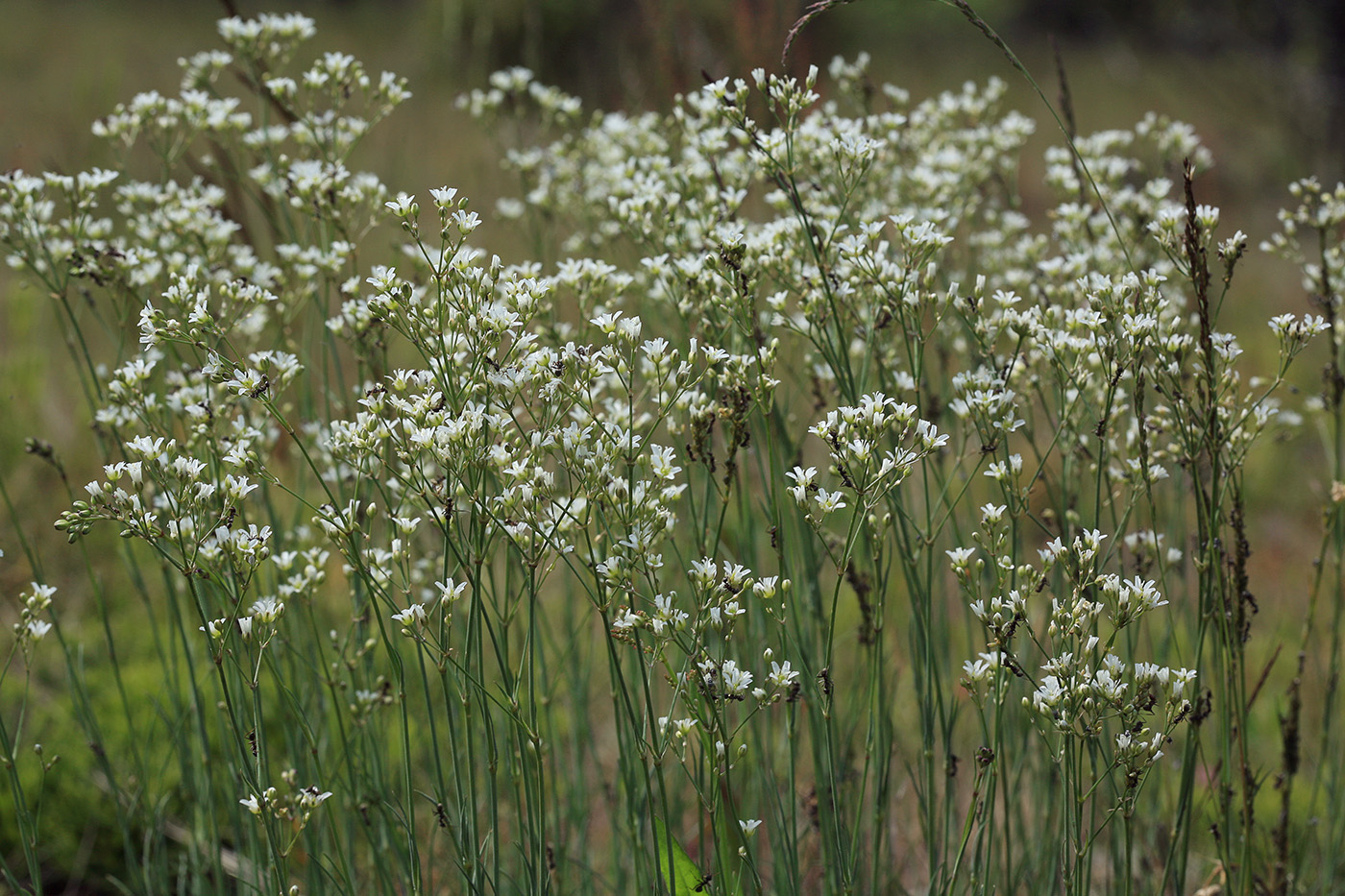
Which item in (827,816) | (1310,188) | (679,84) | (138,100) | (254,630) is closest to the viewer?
(254,630)

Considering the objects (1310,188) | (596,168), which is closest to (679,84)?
(596,168)

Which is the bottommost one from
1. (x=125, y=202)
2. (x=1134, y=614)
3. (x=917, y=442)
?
(x=1134, y=614)

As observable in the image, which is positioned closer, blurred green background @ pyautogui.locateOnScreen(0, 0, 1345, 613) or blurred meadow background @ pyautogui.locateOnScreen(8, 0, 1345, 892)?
blurred meadow background @ pyautogui.locateOnScreen(8, 0, 1345, 892)

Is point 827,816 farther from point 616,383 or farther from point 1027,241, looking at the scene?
point 1027,241

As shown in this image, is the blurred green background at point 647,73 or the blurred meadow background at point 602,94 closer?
the blurred meadow background at point 602,94

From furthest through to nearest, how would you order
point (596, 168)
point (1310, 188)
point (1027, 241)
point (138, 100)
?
point (596, 168)
point (1027, 241)
point (138, 100)
point (1310, 188)

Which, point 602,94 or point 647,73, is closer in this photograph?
point 647,73

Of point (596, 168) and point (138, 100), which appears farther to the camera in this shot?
point (596, 168)

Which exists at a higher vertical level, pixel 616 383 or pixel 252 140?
pixel 252 140
